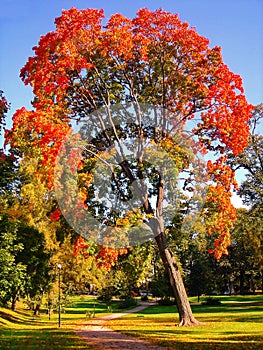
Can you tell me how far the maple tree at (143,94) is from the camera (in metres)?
18.2

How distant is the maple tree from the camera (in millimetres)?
18188

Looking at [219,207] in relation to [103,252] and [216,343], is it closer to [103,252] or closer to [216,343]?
[103,252]

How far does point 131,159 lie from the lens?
20.0 meters

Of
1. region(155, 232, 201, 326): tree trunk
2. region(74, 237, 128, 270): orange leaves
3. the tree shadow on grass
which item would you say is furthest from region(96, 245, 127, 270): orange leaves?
the tree shadow on grass

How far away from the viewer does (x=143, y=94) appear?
71.6 ft

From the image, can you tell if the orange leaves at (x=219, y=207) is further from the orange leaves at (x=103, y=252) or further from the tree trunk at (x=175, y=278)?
the orange leaves at (x=103, y=252)

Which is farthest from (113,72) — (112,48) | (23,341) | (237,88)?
(23,341)

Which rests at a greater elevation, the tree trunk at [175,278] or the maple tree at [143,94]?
the maple tree at [143,94]

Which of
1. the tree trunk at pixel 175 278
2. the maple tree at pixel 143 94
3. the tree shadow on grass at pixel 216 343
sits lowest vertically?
the tree shadow on grass at pixel 216 343

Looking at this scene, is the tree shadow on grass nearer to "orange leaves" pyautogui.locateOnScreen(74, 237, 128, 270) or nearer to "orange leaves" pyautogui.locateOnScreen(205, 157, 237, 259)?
"orange leaves" pyautogui.locateOnScreen(74, 237, 128, 270)

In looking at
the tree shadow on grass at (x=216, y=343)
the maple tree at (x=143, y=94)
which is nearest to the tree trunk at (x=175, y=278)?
the maple tree at (x=143, y=94)

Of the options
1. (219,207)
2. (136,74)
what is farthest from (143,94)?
(219,207)

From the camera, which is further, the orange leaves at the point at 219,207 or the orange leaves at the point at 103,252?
the orange leaves at the point at 219,207

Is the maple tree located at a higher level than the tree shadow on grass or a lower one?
higher
